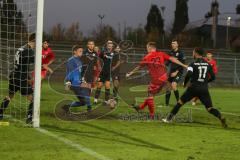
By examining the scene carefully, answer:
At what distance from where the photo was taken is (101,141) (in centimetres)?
895

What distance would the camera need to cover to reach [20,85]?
437 inches

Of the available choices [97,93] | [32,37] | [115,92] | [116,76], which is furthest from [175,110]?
[97,93]

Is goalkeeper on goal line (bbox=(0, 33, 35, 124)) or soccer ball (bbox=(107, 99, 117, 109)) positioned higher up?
goalkeeper on goal line (bbox=(0, 33, 35, 124))

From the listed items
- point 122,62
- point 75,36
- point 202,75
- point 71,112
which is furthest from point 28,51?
point 75,36

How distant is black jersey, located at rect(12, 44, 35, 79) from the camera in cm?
1091

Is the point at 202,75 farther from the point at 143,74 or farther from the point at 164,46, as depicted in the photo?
the point at 164,46

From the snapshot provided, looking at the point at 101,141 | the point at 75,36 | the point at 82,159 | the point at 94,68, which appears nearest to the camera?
the point at 82,159

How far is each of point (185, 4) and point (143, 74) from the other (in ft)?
209

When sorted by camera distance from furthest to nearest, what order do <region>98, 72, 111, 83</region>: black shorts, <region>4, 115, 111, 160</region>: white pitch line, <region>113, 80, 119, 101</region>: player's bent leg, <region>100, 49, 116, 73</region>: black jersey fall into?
<region>100, 49, 116, 73</region>: black jersey → <region>98, 72, 111, 83</region>: black shorts → <region>113, 80, 119, 101</region>: player's bent leg → <region>4, 115, 111, 160</region>: white pitch line

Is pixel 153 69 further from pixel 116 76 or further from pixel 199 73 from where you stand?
pixel 116 76

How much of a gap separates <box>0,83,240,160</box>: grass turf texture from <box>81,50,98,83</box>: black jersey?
1636 mm

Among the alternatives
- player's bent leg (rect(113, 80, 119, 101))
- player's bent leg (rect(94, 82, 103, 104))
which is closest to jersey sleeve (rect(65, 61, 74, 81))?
player's bent leg (rect(113, 80, 119, 101))

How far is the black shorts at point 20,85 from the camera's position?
1105 centimetres

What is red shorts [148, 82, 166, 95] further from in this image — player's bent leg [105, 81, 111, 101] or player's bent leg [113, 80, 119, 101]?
player's bent leg [105, 81, 111, 101]
